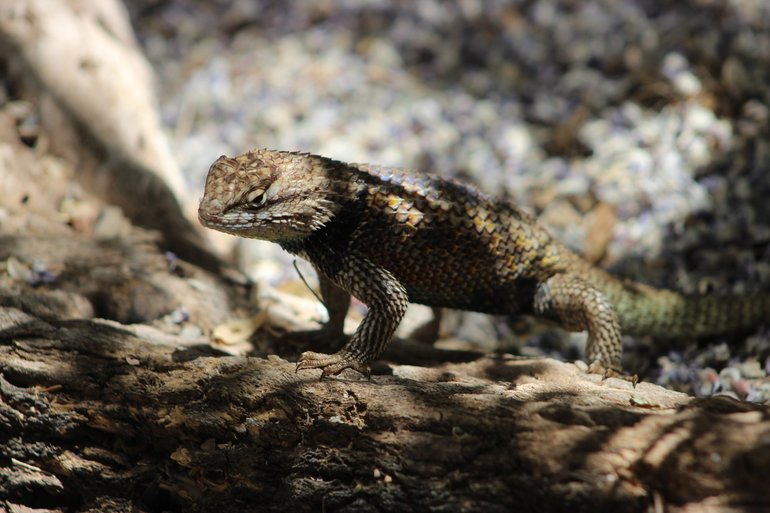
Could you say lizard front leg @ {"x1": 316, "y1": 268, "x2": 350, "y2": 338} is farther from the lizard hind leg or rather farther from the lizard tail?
the lizard tail

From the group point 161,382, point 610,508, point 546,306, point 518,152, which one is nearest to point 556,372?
point 546,306

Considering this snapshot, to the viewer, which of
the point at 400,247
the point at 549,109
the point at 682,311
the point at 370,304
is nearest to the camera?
the point at 370,304

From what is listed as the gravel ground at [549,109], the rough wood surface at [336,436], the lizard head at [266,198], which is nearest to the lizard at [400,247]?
the lizard head at [266,198]

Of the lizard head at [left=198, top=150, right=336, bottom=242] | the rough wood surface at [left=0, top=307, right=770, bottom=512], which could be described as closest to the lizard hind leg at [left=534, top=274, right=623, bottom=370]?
the rough wood surface at [left=0, top=307, right=770, bottom=512]

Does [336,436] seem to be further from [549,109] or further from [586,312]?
[549,109]

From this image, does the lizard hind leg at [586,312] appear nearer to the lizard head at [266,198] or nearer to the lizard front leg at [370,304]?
the lizard front leg at [370,304]

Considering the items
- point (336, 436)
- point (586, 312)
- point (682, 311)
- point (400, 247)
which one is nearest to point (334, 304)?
point (400, 247)
